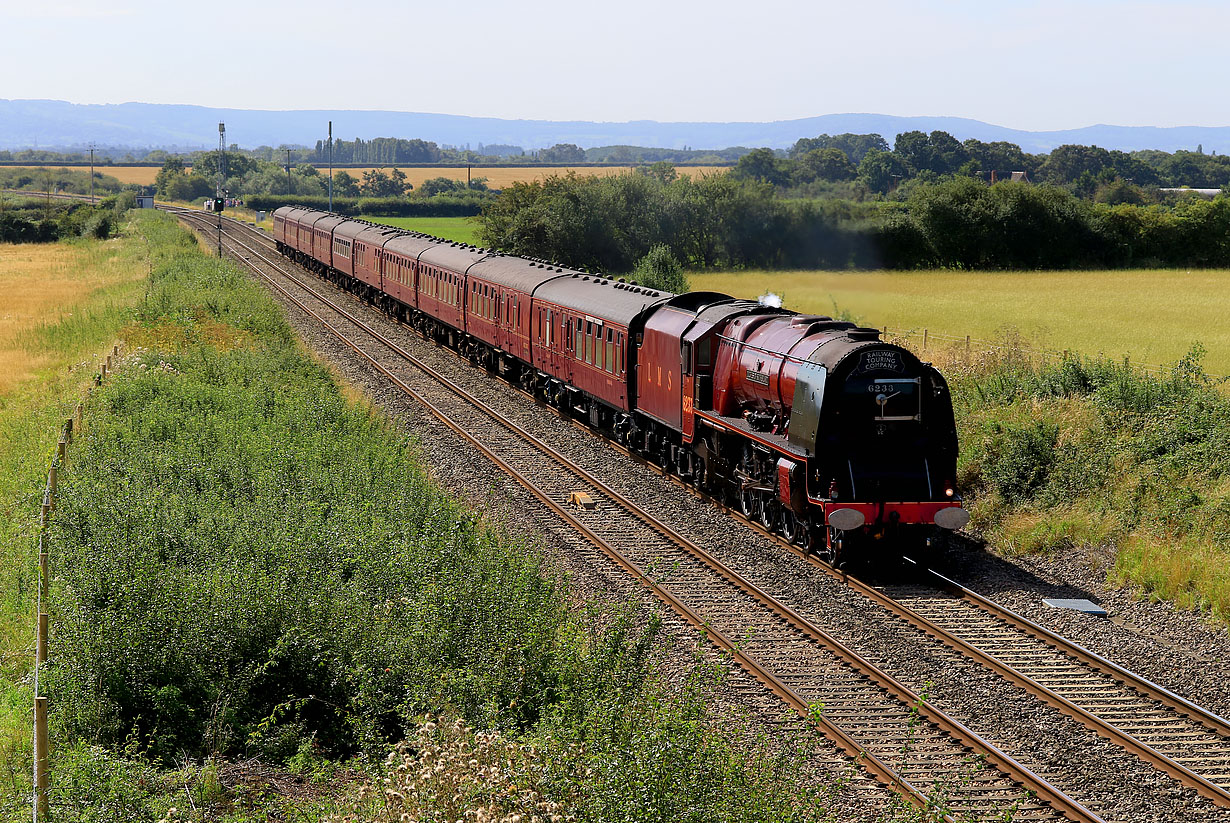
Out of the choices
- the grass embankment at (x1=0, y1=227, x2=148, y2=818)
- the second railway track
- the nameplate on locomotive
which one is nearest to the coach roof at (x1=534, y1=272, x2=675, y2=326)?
the second railway track

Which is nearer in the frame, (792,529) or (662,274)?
(792,529)

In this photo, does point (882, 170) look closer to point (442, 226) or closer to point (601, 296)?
point (442, 226)

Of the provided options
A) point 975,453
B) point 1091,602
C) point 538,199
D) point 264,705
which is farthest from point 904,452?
point 538,199

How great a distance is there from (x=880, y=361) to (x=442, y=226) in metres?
104

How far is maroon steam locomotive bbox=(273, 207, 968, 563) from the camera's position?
55.6 ft

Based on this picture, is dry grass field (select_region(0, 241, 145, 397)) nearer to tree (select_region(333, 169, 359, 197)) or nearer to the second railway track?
the second railway track

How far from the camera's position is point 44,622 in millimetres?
11688

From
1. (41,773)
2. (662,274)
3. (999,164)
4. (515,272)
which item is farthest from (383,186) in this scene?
(41,773)

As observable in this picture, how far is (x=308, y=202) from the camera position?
138 meters

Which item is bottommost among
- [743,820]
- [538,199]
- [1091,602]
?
[1091,602]

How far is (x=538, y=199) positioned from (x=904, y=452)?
53929mm

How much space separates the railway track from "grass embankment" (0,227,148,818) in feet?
24.2

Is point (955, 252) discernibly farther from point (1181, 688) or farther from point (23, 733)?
point (23, 733)

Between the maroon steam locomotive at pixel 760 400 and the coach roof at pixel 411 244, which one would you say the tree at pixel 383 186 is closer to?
the coach roof at pixel 411 244
